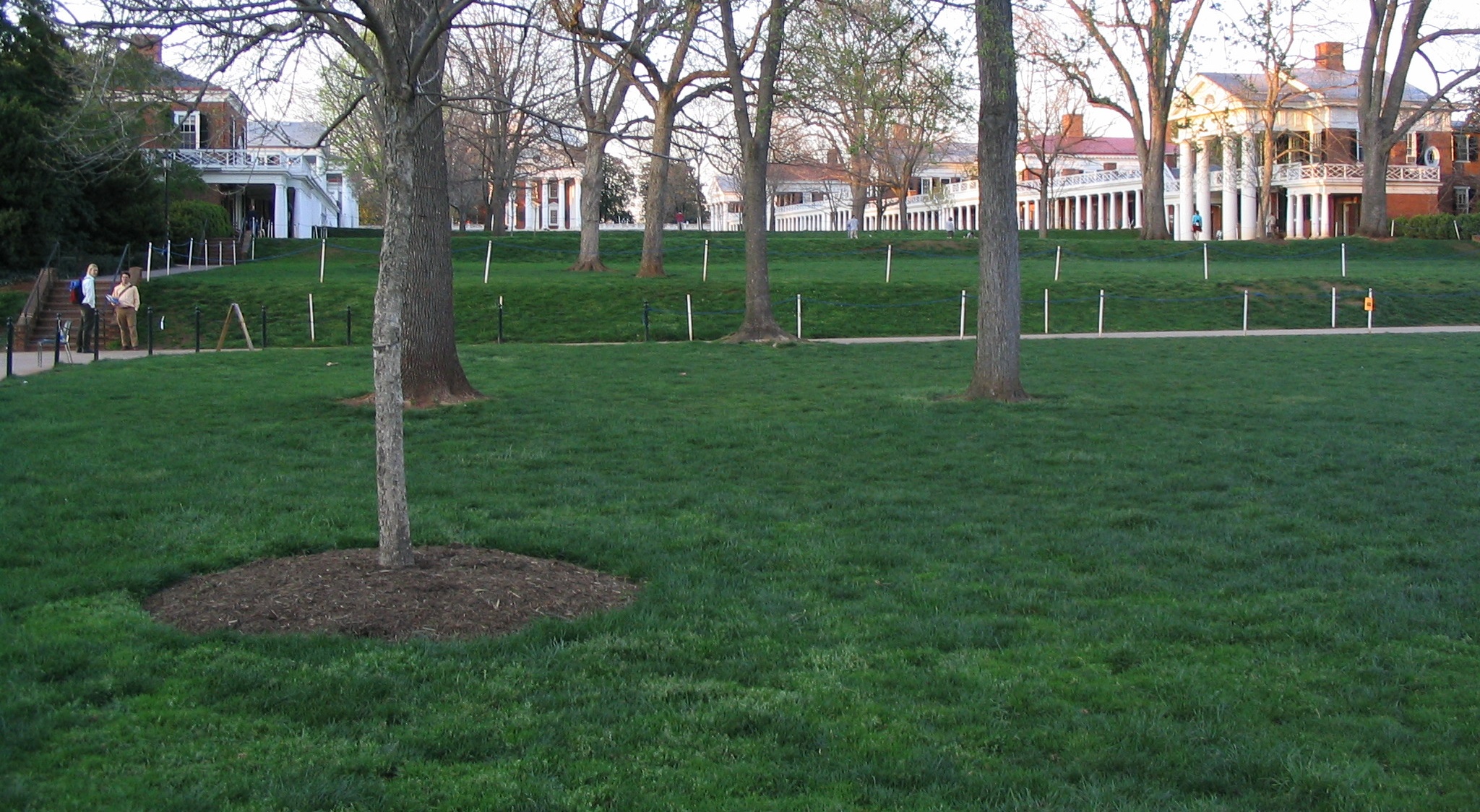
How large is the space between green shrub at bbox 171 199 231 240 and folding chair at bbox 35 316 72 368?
1489cm

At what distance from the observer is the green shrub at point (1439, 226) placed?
51.9 meters

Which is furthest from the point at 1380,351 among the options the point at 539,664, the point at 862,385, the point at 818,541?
the point at 539,664

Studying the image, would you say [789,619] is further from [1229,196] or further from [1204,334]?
[1229,196]

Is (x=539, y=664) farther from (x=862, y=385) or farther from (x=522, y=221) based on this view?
(x=522, y=221)

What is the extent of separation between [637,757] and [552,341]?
21.3m

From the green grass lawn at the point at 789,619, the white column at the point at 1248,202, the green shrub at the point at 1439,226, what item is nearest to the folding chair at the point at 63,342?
the green grass lawn at the point at 789,619

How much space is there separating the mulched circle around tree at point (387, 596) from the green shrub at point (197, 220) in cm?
3602

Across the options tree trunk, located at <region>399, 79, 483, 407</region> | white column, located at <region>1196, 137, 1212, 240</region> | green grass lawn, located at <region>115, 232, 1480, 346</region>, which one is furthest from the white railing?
tree trunk, located at <region>399, 79, 483, 407</region>

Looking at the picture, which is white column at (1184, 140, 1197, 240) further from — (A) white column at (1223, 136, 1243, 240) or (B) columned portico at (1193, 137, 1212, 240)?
(A) white column at (1223, 136, 1243, 240)

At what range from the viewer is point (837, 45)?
56.4 ft

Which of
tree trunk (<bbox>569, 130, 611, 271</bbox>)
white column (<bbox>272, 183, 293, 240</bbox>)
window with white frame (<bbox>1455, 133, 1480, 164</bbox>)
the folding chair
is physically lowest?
the folding chair

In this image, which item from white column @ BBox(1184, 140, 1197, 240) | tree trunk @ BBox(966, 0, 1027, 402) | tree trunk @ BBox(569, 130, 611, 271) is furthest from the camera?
white column @ BBox(1184, 140, 1197, 240)

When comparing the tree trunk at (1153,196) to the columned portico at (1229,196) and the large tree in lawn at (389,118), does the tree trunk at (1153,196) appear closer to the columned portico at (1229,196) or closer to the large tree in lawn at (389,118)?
the columned portico at (1229,196)

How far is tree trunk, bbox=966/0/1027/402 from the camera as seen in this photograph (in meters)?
14.9
